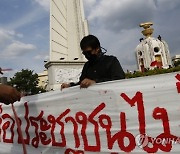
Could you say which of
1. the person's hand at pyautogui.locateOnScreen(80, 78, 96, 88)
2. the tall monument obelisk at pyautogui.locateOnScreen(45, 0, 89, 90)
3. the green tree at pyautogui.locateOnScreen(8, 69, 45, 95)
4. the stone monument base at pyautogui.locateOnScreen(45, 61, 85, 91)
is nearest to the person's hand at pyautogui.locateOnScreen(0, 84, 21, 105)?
the person's hand at pyautogui.locateOnScreen(80, 78, 96, 88)

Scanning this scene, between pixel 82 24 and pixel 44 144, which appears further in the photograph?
pixel 82 24

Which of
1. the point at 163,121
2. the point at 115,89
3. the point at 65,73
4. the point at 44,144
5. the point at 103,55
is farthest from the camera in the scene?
the point at 65,73

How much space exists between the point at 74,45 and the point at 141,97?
2777 centimetres

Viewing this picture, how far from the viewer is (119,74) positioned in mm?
3578

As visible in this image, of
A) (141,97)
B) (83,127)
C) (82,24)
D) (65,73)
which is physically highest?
(82,24)

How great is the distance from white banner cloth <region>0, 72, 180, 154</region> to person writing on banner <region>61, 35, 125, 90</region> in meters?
0.10

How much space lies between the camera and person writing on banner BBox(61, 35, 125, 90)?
11.7 ft

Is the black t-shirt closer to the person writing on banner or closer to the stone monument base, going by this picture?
the person writing on banner

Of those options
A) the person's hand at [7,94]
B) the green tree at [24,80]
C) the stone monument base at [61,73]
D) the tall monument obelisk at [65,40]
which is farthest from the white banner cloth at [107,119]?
the green tree at [24,80]

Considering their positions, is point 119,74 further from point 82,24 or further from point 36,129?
point 82,24

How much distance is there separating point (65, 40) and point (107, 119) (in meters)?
27.5

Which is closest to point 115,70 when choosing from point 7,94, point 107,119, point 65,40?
point 107,119

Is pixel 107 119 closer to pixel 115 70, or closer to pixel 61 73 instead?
pixel 115 70

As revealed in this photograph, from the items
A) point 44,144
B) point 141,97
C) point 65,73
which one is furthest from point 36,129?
point 65,73
